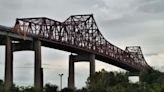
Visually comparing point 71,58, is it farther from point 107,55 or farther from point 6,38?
point 6,38

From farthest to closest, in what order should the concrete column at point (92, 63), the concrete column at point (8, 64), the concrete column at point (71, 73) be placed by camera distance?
the concrete column at point (71, 73)
the concrete column at point (92, 63)
the concrete column at point (8, 64)

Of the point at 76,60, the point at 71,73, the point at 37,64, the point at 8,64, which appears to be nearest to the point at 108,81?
the point at 71,73

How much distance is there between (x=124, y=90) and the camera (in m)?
75.8

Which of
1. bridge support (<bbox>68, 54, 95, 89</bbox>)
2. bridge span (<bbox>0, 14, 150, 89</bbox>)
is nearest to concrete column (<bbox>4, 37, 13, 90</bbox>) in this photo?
bridge span (<bbox>0, 14, 150, 89</bbox>)

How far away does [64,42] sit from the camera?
377ft

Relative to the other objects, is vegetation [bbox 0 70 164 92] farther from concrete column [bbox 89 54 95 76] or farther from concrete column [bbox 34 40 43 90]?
concrete column [bbox 34 40 43 90]

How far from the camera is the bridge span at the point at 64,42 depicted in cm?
9762

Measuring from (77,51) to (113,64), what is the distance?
29.0 metres

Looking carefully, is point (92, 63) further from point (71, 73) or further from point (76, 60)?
point (71, 73)

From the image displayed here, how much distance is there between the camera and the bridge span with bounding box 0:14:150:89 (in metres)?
97.6

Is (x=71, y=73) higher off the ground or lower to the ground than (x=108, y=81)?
higher

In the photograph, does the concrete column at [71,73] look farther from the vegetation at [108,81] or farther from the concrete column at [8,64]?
the concrete column at [8,64]

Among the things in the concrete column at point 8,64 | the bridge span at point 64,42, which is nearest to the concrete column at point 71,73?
the bridge span at point 64,42

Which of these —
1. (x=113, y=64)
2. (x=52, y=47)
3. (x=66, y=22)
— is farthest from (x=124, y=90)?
(x=113, y=64)
